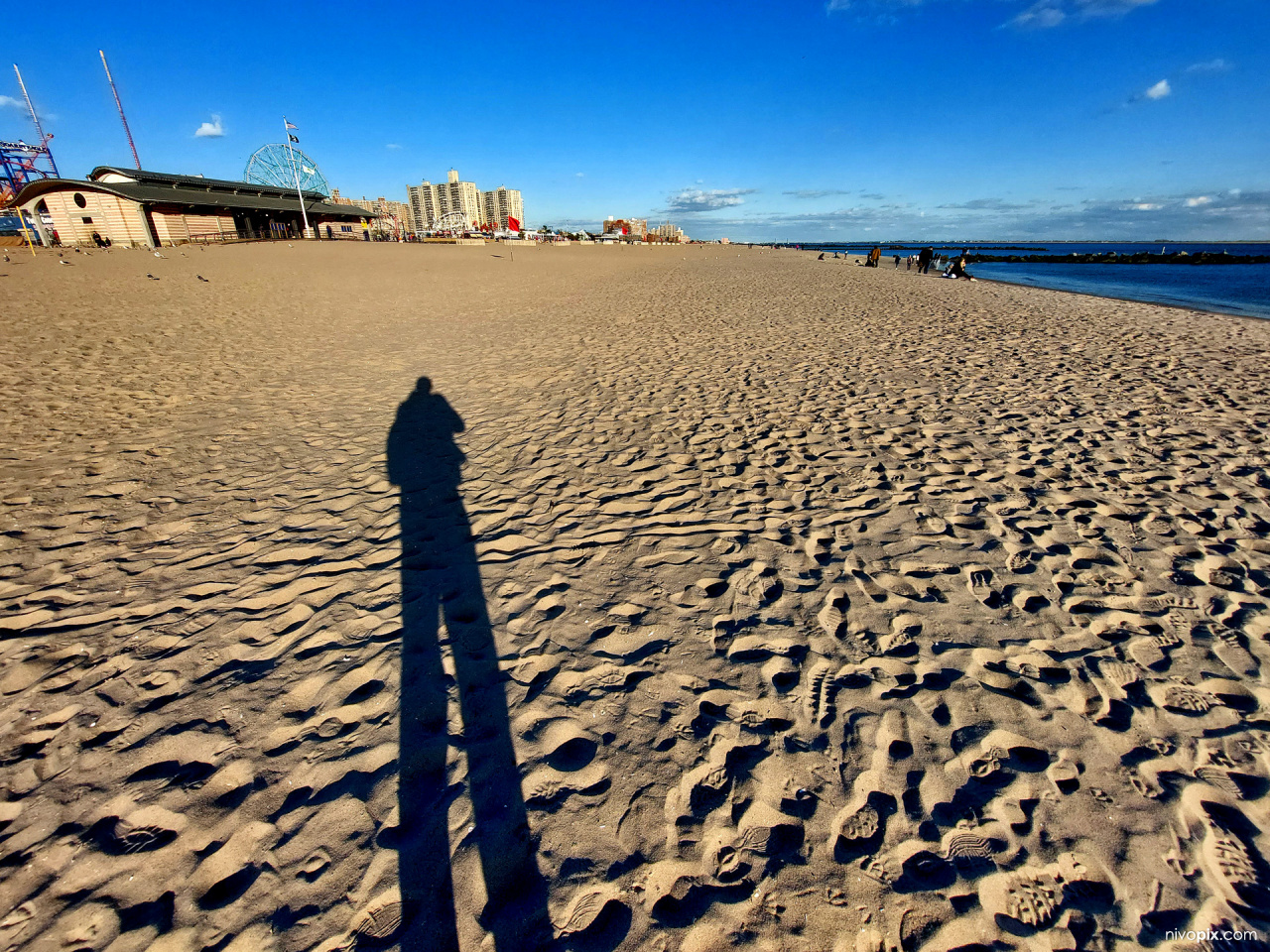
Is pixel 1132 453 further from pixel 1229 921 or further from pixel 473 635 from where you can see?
pixel 473 635

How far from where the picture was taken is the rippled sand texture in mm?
1899

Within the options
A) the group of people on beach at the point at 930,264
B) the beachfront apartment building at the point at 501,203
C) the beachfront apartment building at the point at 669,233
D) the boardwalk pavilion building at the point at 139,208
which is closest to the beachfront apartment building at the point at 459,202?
the beachfront apartment building at the point at 501,203

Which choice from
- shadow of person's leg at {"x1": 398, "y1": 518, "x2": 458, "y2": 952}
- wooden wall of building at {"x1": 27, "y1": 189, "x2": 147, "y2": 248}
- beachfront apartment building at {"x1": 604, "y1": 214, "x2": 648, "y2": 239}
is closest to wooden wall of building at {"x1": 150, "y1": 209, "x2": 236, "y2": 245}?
wooden wall of building at {"x1": 27, "y1": 189, "x2": 147, "y2": 248}

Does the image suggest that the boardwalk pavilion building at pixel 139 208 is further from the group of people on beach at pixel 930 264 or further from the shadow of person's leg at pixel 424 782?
the group of people on beach at pixel 930 264

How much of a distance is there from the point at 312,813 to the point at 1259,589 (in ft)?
19.5

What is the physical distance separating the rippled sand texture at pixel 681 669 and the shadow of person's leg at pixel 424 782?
0.06 metres

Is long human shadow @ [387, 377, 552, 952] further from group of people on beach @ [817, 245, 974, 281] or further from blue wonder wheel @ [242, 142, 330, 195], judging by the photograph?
blue wonder wheel @ [242, 142, 330, 195]

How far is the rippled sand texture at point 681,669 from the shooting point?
1.90 metres

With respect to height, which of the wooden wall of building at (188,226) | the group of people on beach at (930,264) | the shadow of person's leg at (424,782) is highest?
the wooden wall of building at (188,226)

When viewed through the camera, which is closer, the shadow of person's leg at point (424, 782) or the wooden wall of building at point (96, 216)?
the shadow of person's leg at point (424, 782)

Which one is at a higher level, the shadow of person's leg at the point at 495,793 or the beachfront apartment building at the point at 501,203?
the beachfront apartment building at the point at 501,203

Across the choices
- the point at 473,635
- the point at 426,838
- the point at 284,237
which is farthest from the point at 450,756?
the point at 284,237

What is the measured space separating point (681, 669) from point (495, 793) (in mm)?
1150

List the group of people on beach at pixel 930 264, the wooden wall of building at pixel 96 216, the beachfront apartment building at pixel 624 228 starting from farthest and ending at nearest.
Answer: the beachfront apartment building at pixel 624 228 → the wooden wall of building at pixel 96 216 → the group of people on beach at pixel 930 264
